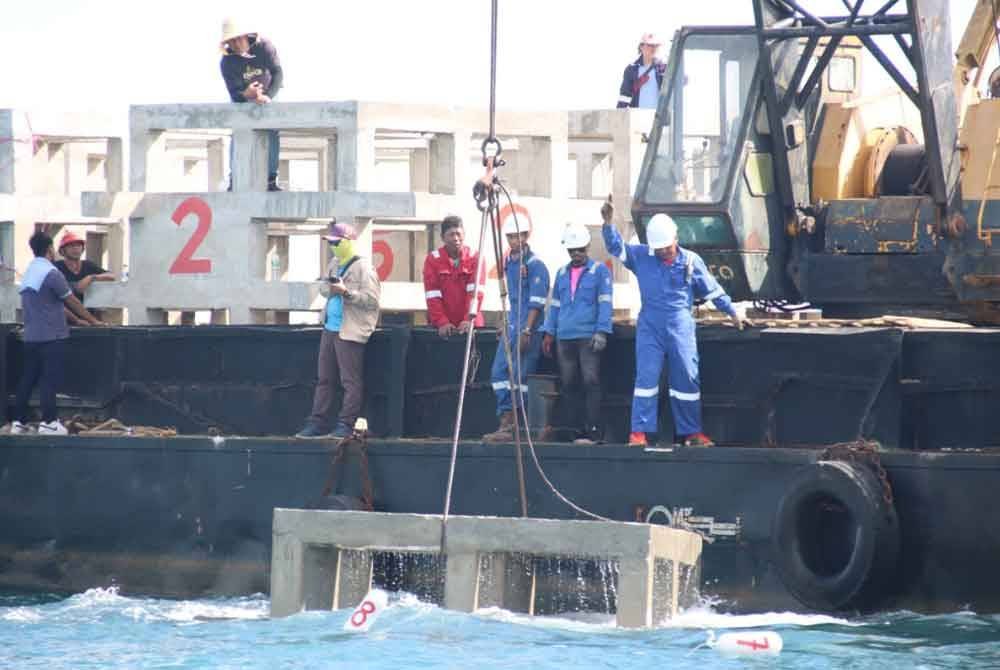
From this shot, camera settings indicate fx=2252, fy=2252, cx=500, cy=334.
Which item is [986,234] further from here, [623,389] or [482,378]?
[482,378]

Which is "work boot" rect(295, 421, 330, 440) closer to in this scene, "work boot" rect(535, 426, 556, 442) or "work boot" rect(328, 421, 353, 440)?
"work boot" rect(328, 421, 353, 440)

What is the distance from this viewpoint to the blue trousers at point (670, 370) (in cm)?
1470

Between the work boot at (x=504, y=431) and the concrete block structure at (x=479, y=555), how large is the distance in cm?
88

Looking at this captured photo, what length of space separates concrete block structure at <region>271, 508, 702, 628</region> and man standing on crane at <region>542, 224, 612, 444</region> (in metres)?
1.24

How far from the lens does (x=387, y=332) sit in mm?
16078

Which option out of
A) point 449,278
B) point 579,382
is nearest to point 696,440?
point 579,382

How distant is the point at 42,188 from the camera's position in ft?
66.6

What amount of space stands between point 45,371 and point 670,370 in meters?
4.87

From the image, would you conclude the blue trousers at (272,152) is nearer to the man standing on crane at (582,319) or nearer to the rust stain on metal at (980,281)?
the man standing on crane at (582,319)

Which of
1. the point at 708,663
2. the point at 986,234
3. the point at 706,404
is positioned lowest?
the point at 708,663

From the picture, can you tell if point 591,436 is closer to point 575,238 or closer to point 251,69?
point 575,238

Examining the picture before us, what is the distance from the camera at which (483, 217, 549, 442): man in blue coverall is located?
50.6ft

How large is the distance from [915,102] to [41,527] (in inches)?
278

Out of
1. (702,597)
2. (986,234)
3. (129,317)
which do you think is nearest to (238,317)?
(129,317)
